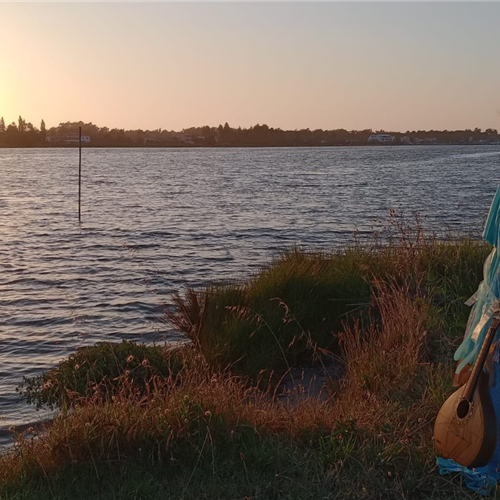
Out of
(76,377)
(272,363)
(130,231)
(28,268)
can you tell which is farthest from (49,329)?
(130,231)

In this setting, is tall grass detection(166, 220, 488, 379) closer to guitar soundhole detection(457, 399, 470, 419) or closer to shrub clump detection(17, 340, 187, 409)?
shrub clump detection(17, 340, 187, 409)

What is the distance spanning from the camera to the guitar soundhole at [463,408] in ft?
15.2

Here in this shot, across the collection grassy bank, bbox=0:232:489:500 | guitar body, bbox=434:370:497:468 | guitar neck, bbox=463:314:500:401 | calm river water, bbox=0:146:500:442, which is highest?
guitar neck, bbox=463:314:500:401

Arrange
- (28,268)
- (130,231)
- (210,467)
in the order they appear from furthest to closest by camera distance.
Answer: (130,231) → (28,268) → (210,467)

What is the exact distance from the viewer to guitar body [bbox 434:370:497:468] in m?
4.47

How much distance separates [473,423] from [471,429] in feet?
0.14

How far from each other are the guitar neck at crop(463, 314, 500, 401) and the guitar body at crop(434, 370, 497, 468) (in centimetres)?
3

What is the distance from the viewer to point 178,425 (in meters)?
5.12

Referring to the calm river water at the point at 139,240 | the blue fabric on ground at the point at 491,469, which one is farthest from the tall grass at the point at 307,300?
the blue fabric on ground at the point at 491,469

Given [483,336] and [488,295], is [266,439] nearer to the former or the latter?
[483,336]

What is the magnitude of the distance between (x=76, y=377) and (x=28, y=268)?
11835 mm

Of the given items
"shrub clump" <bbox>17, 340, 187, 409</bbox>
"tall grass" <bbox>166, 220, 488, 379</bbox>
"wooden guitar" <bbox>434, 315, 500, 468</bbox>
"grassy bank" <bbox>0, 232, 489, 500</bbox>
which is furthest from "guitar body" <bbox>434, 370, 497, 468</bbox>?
"shrub clump" <bbox>17, 340, 187, 409</bbox>

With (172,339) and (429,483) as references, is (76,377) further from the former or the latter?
(429,483)

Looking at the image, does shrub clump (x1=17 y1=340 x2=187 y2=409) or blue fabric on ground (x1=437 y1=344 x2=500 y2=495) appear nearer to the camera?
blue fabric on ground (x1=437 y1=344 x2=500 y2=495)
